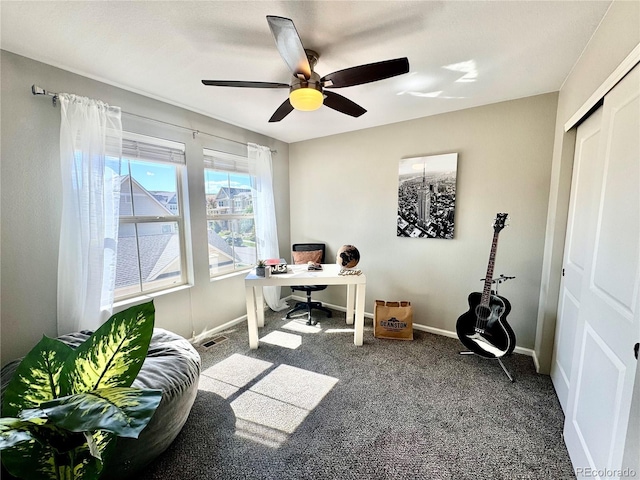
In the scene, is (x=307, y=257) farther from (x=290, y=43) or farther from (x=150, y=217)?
(x=290, y=43)

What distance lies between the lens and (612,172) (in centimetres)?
120

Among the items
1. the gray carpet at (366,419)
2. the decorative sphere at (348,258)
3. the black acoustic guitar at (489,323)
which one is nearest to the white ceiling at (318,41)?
the black acoustic guitar at (489,323)

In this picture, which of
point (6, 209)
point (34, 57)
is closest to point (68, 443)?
point (6, 209)

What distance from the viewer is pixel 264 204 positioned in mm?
3324

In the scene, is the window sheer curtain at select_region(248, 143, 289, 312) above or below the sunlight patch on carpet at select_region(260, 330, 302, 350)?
above

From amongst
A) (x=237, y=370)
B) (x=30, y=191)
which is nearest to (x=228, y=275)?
(x=237, y=370)

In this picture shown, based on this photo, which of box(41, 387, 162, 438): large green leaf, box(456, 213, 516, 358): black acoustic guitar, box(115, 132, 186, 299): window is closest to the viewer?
box(41, 387, 162, 438): large green leaf

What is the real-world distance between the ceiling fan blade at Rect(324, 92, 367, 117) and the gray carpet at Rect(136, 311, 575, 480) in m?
2.14

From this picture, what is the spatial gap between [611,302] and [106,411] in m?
1.86

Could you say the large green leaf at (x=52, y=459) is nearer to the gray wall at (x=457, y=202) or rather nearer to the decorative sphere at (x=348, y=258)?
the decorative sphere at (x=348, y=258)

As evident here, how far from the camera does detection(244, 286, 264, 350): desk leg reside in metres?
2.52

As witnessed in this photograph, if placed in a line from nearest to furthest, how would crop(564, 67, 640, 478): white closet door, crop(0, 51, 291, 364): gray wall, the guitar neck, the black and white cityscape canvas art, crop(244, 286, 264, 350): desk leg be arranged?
1. crop(564, 67, 640, 478): white closet door
2. crop(0, 51, 291, 364): gray wall
3. the guitar neck
4. crop(244, 286, 264, 350): desk leg
5. the black and white cityscape canvas art

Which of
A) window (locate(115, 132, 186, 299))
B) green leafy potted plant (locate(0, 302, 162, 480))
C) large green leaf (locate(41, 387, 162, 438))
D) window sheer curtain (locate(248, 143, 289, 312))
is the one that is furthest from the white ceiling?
large green leaf (locate(41, 387, 162, 438))

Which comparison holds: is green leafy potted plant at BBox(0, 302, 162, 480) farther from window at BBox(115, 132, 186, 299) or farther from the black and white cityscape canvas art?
the black and white cityscape canvas art
